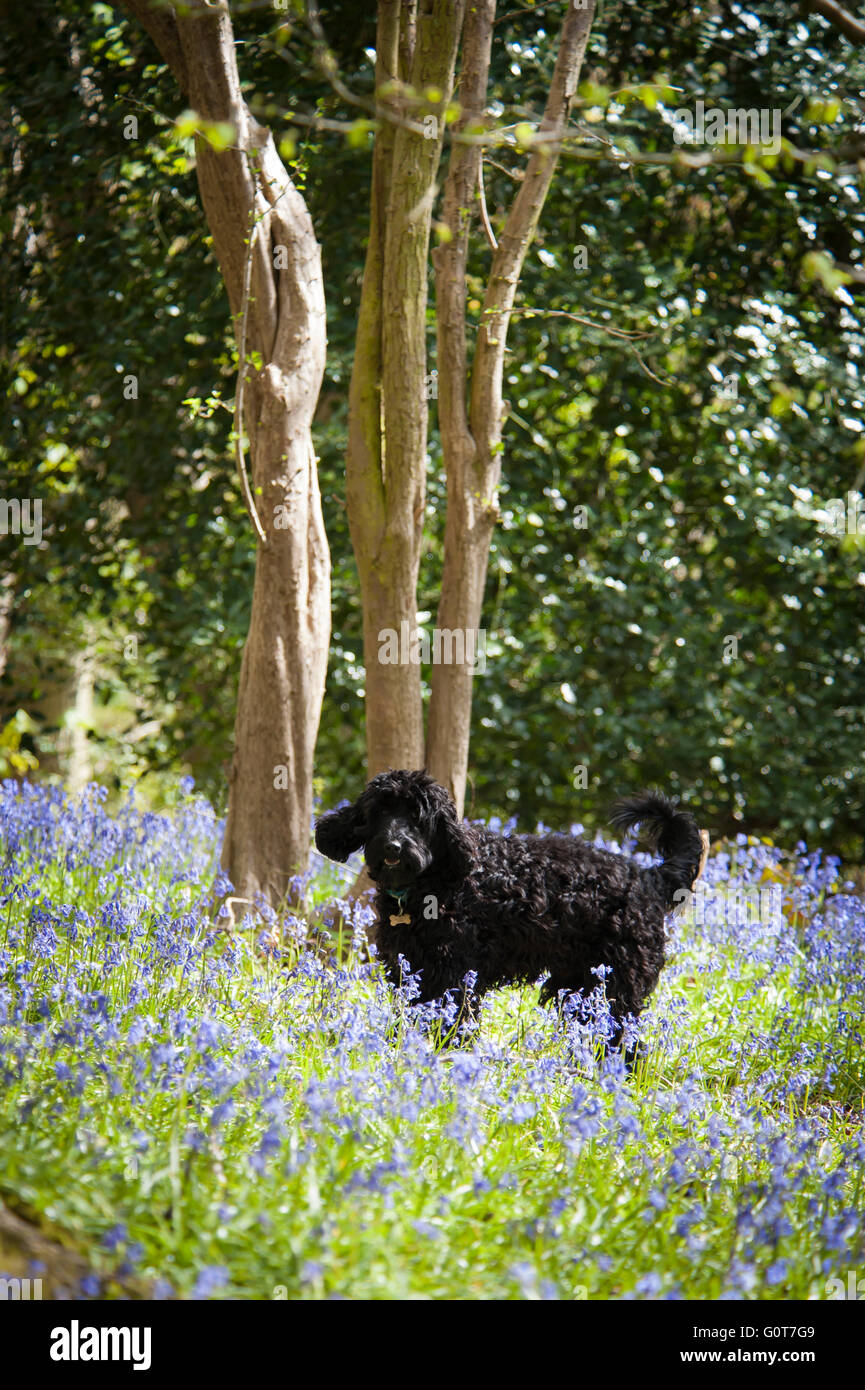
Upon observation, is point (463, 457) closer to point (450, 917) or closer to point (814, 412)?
point (450, 917)

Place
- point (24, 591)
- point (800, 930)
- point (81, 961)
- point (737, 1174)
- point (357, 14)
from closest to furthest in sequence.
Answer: point (737, 1174)
point (81, 961)
point (800, 930)
point (357, 14)
point (24, 591)

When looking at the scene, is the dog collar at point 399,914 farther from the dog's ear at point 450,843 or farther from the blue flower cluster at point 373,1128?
the blue flower cluster at point 373,1128

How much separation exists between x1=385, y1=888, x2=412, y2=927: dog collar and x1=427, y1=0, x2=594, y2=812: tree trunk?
1.29 m

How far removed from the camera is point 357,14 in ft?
22.8

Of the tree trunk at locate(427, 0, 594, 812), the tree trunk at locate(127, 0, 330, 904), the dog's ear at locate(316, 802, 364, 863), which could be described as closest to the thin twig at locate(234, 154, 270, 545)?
the tree trunk at locate(127, 0, 330, 904)

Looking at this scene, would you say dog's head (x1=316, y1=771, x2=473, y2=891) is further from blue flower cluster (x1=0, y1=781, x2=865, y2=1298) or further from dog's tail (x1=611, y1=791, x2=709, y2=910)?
dog's tail (x1=611, y1=791, x2=709, y2=910)

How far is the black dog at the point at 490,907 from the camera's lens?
3721 millimetres

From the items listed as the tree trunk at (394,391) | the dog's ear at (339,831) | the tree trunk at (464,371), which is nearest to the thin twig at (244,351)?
the tree trunk at (394,391)

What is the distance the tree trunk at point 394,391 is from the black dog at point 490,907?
4.00 feet

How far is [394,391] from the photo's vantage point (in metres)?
4.95

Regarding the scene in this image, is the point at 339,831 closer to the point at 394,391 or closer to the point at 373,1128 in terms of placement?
the point at 373,1128

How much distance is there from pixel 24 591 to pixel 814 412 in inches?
223

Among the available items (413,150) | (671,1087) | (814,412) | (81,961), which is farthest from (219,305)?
(671,1087)
